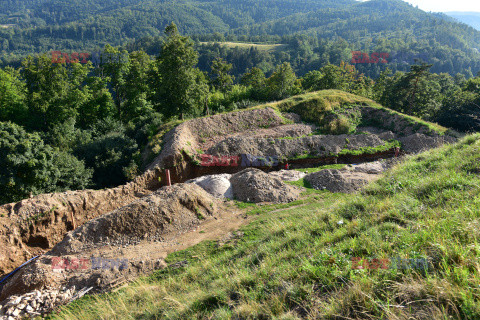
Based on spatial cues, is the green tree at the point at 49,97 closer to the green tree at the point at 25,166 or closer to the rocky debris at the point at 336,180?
the green tree at the point at 25,166

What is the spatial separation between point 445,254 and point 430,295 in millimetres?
916

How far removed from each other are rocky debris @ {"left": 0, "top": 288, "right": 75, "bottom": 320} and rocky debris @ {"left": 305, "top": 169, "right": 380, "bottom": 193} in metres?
15.2

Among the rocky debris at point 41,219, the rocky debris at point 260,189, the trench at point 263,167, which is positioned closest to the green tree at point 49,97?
the trench at point 263,167

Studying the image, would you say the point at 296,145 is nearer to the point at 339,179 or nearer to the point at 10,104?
the point at 339,179

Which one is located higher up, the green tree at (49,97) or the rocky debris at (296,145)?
the green tree at (49,97)

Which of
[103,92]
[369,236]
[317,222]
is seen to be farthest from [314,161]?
[103,92]

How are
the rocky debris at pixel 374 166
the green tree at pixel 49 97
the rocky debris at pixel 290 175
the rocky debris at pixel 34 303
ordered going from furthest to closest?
the green tree at pixel 49 97
the rocky debris at pixel 374 166
the rocky debris at pixel 290 175
the rocky debris at pixel 34 303

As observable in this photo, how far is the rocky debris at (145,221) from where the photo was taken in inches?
481

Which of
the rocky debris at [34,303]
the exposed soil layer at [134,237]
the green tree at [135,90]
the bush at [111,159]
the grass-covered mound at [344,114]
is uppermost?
the green tree at [135,90]

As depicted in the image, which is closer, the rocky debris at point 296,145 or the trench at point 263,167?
the trench at point 263,167

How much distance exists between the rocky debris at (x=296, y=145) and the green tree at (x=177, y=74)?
21.7 feet

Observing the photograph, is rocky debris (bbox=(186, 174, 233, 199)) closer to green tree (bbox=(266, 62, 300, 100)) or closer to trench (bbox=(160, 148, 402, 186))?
trench (bbox=(160, 148, 402, 186))

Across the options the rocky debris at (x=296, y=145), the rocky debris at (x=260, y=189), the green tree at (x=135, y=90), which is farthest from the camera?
the green tree at (x=135, y=90)

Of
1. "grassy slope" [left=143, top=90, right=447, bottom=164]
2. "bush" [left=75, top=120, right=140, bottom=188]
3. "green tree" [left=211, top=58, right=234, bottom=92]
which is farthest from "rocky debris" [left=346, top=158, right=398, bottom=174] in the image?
"green tree" [left=211, top=58, right=234, bottom=92]
